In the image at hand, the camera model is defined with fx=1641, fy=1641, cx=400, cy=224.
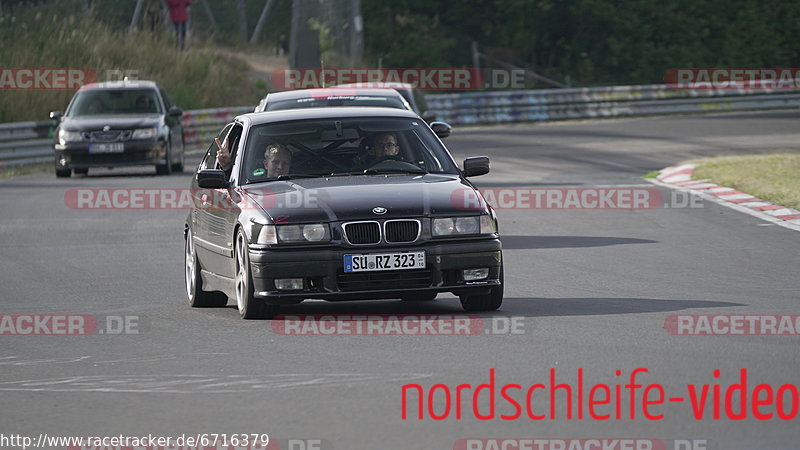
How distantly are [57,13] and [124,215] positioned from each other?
92.9 ft

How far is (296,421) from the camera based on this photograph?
721 cm

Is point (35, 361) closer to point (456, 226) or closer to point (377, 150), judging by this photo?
point (456, 226)

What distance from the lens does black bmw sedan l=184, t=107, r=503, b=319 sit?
1040 cm

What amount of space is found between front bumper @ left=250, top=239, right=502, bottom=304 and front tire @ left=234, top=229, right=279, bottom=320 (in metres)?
0.11

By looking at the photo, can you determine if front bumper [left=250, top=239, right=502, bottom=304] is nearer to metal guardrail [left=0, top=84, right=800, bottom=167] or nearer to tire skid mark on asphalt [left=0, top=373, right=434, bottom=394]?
tire skid mark on asphalt [left=0, top=373, right=434, bottom=394]

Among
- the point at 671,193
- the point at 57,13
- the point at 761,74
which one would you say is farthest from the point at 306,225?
the point at 761,74

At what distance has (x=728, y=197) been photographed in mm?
21328

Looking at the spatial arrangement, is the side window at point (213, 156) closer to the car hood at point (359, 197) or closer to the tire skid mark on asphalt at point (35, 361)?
the car hood at point (359, 197)

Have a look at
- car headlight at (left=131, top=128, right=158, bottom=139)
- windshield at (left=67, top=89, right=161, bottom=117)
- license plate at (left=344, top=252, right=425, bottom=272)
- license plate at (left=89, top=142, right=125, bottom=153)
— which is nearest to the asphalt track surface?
license plate at (left=344, top=252, right=425, bottom=272)

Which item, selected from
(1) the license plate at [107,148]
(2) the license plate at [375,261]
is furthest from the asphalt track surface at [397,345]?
(1) the license plate at [107,148]

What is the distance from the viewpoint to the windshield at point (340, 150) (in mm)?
11477

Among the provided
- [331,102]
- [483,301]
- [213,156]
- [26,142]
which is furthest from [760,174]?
[26,142]

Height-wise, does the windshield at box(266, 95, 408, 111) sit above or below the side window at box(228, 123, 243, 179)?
below

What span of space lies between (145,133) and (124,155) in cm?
52
